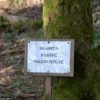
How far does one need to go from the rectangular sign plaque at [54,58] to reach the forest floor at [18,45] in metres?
1.62

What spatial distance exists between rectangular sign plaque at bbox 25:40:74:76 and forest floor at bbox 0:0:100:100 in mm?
1616

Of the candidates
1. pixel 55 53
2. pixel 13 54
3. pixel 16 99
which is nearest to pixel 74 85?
pixel 55 53

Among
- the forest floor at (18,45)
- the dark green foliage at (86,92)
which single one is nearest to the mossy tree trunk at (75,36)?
the dark green foliage at (86,92)

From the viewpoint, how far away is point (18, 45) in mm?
10359

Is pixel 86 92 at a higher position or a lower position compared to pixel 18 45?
lower

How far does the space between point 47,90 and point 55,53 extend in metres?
0.49

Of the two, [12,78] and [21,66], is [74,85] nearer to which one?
[12,78]

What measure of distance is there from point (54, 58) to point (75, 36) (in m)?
0.47

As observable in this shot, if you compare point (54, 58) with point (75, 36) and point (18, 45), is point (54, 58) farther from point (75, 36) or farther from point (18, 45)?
point (18, 45)

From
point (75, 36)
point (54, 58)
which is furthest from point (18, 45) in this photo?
point (54, 58)

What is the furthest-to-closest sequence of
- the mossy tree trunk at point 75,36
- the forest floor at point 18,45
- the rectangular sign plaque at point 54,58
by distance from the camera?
the forest floor at point 18,45
the mossy tree trunk at point 75,36
the rectangular sign plaque at point 54,58

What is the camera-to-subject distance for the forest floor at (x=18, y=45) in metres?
7.50

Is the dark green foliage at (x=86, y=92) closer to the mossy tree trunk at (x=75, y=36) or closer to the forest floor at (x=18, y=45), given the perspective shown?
the mossy tree trunk at (x=75, y=36)

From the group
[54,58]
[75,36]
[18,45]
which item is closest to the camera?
[54,58]
